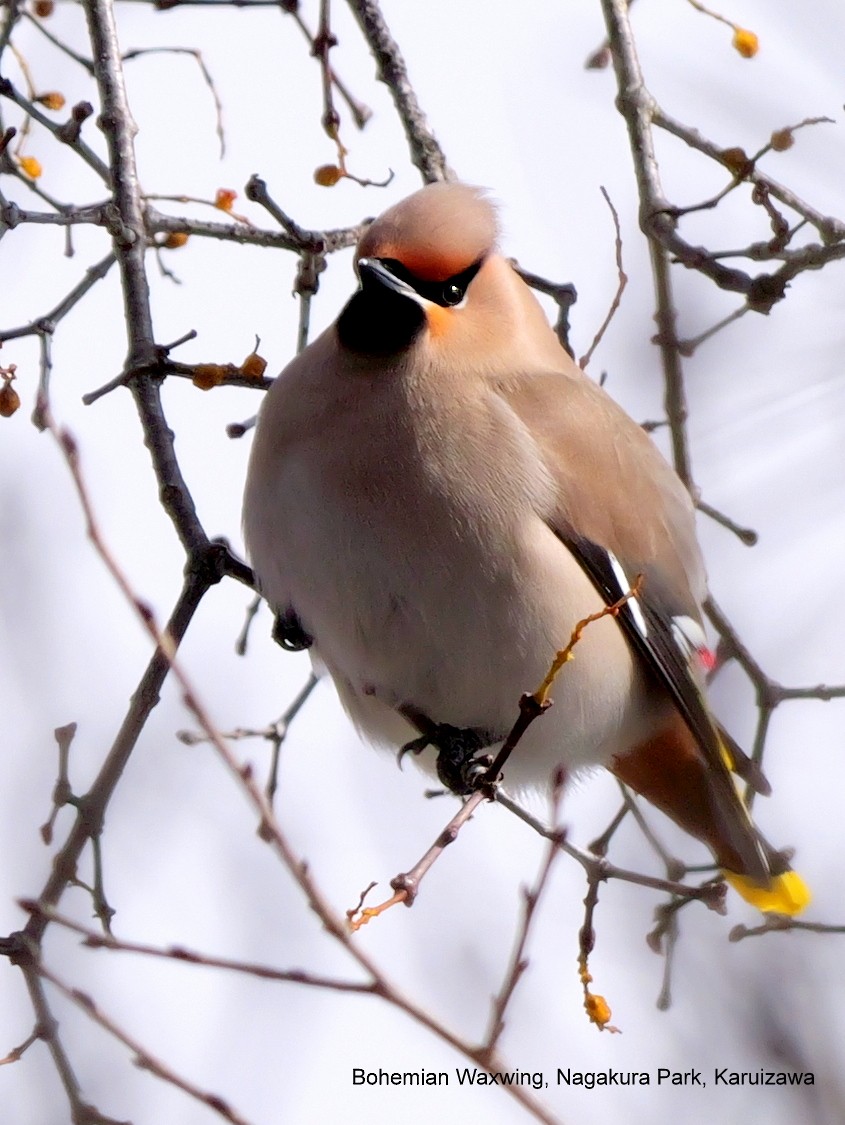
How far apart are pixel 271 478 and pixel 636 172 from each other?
115 centimetres

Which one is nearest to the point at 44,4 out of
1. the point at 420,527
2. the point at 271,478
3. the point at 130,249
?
the point at 130,249

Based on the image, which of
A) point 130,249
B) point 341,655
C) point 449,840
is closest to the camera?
point 449,840

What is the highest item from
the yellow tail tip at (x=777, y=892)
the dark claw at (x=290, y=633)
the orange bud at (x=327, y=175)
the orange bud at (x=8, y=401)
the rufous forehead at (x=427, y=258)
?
the orange bud at (x=327, y=175)

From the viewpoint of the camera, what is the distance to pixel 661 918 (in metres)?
3.48

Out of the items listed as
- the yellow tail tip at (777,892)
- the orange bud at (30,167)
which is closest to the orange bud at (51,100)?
the orange bud at (30,167)

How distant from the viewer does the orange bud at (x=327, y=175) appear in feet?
13.7

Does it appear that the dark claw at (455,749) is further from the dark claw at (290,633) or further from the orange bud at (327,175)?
the orange bud at (327,175)

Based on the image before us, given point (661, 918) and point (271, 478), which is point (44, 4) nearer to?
point (271, 478)

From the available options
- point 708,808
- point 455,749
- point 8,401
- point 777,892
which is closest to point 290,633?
point 455,749

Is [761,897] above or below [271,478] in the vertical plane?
below

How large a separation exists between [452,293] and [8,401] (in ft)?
3.48

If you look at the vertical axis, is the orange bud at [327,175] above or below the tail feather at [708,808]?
above

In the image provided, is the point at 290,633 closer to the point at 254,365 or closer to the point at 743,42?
the point at 254,365

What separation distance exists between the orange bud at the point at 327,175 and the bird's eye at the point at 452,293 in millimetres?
533
